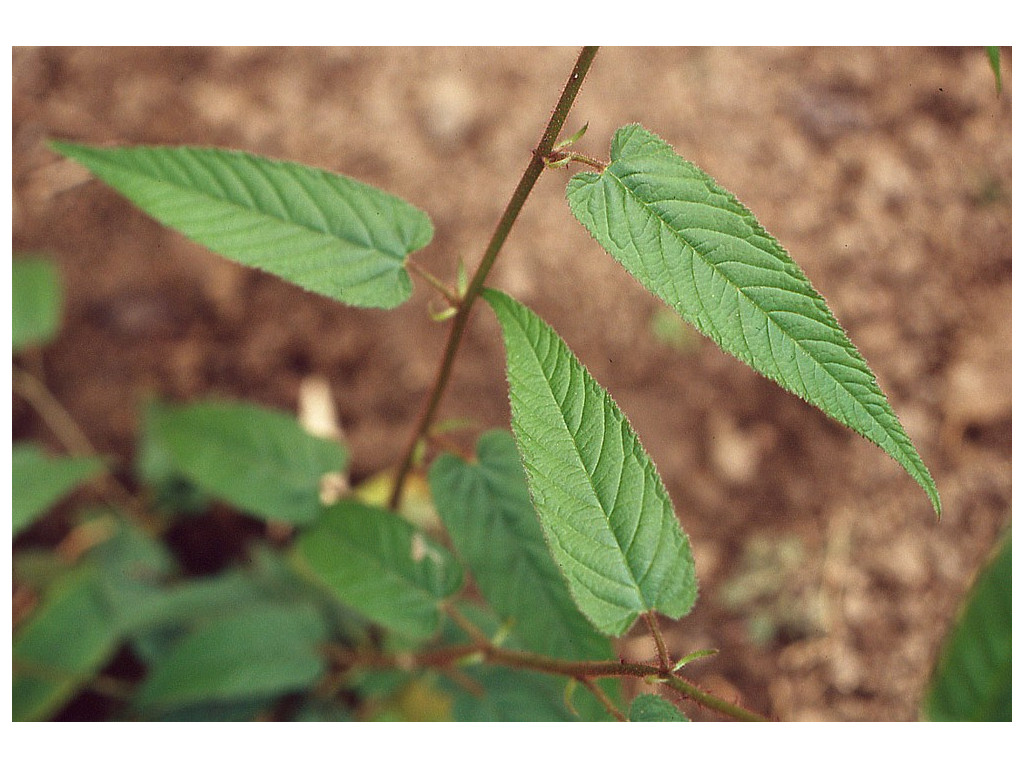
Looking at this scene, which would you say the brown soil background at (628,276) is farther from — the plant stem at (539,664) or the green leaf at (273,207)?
the green leaf at (273,207)

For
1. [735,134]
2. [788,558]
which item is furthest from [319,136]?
[788,558]

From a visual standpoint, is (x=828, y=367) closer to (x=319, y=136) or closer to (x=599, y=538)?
(x=599, y=538)

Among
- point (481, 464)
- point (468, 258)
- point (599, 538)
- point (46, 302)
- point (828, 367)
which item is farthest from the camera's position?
point (468, 258)

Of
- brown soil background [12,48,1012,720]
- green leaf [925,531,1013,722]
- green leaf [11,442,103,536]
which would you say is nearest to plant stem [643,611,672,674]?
green leaf [925,531,1013,722]

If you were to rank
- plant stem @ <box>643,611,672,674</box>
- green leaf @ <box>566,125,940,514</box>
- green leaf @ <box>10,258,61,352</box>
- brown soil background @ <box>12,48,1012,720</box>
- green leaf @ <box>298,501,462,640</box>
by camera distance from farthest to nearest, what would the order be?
brown soil background @ <box>12,48,1012,720</box>
green leaf @ <box>10,258,61,352</box>
green leaf @ <box>298,501,462,640</box>
plant stem @ <box>643,611,672,674</box>
green leaf @ <box>566,125,940,514</box>

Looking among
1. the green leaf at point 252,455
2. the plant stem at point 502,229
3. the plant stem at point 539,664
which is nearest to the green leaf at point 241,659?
the plant stem at point 539,664

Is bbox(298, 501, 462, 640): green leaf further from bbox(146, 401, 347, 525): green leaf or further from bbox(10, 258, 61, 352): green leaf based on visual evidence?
bbox(10, 258, 61, 352): green leaf
